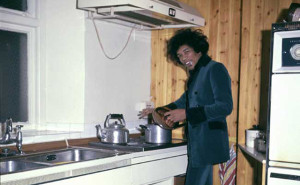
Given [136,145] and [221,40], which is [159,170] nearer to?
[136,145]

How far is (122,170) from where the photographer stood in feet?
8.45

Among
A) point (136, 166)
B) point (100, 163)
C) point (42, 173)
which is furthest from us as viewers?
point (136, 166)

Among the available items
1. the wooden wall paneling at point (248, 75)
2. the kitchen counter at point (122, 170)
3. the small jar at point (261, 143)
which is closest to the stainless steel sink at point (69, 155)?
the kitchen counter at point (122, 170)

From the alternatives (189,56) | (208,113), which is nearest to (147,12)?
(189,56)

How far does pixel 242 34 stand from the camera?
11.0 ft

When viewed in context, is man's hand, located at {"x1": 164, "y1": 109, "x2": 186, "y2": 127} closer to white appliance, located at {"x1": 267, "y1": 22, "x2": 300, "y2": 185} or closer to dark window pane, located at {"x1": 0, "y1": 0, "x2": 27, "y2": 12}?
white appliance, located at {"x1": 267, "y1": 22, "x2": 300, "y2": 185}

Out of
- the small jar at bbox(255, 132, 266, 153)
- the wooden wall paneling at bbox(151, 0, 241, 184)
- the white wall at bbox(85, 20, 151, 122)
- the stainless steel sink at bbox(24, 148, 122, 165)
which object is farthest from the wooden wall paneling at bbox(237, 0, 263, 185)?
the stainless steel sink at bbox(24, 148, 122, 165)

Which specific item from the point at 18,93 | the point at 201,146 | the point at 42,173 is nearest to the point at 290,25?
the point at 201,146

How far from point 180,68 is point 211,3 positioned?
2.28 feet

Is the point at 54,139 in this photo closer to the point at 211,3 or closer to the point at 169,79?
the point at 169,79

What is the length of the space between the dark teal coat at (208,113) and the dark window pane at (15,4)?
4.93ft

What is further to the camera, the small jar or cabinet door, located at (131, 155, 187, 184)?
the small jar

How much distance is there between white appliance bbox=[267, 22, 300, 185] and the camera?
251 centimetres

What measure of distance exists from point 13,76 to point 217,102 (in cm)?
164
